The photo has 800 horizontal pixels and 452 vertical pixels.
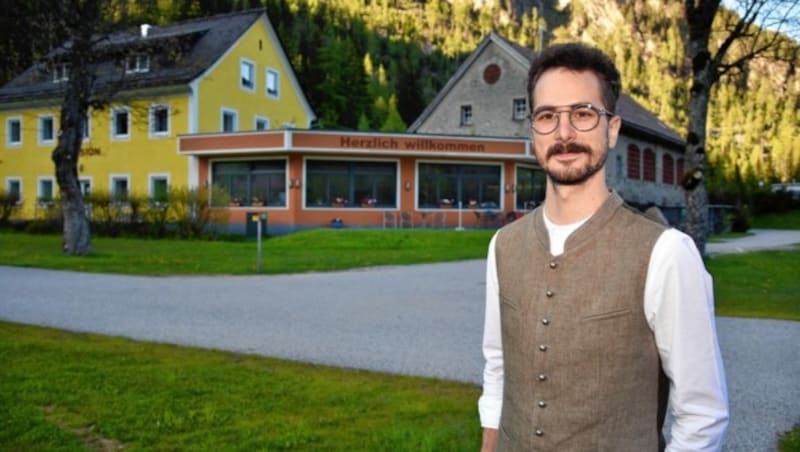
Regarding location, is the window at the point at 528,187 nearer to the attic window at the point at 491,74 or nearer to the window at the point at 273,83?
the attic window at the point at 491,74

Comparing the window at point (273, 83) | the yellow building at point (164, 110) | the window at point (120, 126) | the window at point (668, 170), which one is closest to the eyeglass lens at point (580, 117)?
the yellow building at point (164, 110)

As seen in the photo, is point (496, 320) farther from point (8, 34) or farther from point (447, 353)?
point (8, 34)

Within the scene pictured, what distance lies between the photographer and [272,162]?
3453 centimetres

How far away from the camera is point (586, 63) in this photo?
2018 mm

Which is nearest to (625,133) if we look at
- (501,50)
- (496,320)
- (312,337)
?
(501,50)

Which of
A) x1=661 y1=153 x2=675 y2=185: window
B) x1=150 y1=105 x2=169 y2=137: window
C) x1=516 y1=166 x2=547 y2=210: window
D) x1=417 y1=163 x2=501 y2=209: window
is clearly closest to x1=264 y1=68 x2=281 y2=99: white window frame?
x1=150 y1=105 x2=169 y2=137: window

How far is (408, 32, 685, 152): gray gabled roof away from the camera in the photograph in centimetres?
3812

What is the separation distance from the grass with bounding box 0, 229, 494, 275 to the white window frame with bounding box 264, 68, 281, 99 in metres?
15.4

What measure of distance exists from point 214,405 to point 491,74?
35460 millimetres

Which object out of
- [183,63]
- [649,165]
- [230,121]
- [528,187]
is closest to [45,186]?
[230,121]

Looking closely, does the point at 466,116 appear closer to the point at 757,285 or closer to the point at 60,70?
the point at 60,70

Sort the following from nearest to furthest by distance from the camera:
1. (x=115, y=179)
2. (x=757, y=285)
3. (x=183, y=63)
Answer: (x=757, y=285) < (x=183, y=63) < (x=115, y=179)

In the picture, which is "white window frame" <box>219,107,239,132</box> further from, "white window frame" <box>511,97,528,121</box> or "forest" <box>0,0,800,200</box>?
"white window frame" <box>511,97,528,121</box>

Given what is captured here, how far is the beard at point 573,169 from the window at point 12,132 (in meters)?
47.8
